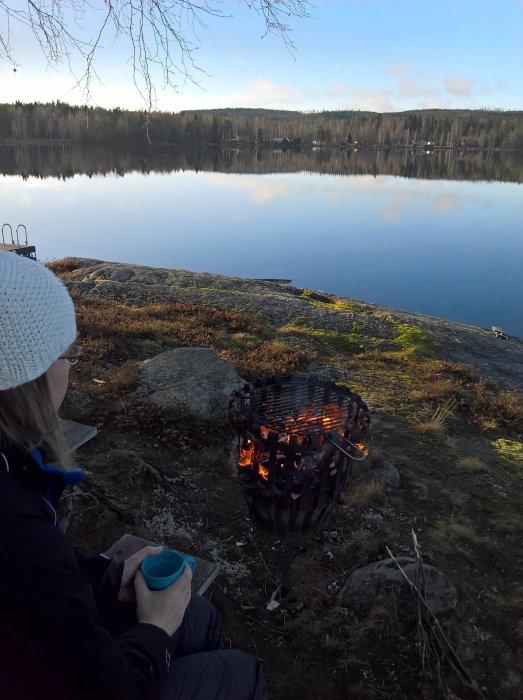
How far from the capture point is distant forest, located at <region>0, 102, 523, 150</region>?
349 ft

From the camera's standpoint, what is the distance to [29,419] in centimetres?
163

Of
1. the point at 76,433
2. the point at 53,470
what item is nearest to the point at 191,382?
the point at 76,433

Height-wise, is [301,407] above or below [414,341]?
above

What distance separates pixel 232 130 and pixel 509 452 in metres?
153

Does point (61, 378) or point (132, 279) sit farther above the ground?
point (61, 378)

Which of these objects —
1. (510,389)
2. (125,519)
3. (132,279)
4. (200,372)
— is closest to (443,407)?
(510,389)

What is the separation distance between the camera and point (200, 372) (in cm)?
646

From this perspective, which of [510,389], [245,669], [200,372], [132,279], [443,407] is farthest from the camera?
[132,279]

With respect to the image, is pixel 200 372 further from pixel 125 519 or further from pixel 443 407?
pixel 443 407

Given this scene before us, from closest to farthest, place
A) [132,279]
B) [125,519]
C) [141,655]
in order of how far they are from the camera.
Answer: [141,655], [125,519], [132,279]

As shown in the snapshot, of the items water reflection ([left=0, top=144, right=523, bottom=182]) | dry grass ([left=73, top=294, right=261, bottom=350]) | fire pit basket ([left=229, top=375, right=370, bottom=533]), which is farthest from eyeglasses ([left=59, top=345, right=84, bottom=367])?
water reflection ([left=0, top=144, right=523, bottom=182])

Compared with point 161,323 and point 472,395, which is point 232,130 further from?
point 472,395

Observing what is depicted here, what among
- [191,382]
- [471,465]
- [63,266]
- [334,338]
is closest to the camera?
[471,465]

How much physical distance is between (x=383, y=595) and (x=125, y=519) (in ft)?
6.85
